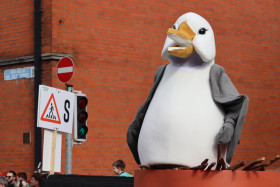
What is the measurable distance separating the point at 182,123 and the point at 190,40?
0.65m

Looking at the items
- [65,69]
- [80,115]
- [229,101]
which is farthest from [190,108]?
[65,69]

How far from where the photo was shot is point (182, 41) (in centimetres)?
543

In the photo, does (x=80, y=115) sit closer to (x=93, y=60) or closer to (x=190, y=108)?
(x=93, y=60)

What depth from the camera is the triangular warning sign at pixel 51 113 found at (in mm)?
9727

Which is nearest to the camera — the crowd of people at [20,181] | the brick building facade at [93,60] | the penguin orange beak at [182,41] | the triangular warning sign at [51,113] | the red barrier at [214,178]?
the red barrier at [214,178]

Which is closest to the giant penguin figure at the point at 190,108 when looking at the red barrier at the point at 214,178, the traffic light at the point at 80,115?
the red barrier at the point at 214,178

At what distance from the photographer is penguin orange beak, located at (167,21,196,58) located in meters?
5.38

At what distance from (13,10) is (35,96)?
200 cm

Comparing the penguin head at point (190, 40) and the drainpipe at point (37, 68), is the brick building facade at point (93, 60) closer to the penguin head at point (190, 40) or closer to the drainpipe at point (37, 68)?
the drainpipe at point (37, 68)

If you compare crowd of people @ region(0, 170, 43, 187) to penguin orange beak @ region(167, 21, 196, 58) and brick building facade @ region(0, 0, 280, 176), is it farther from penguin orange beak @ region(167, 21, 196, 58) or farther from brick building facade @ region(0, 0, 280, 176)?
penguin orange beak @ region(167, 21, 196, 58)

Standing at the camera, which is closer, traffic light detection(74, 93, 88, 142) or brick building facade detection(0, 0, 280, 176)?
traffic light detection(74, 93, 88, 142)

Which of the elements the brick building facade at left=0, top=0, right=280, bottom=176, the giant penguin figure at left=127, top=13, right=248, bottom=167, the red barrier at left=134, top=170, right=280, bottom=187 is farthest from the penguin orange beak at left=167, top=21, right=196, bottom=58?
the brick building facade at left=0, top=0, right=280, bottom=176

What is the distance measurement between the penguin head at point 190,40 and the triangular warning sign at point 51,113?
441 centimetres

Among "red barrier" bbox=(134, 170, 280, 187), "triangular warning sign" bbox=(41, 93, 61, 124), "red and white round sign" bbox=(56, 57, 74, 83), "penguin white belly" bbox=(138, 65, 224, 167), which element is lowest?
"red barrier" bbox=(134, 170, 280, 187)
